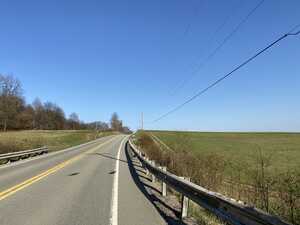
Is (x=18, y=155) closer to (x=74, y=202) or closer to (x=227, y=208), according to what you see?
(x=74, y=202)

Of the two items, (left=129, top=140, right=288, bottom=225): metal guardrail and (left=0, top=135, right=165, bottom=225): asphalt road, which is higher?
(left=129, top=140, right=288, bottom=225): metal guardrail

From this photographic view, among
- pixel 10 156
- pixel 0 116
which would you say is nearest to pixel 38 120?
pixel 0 116

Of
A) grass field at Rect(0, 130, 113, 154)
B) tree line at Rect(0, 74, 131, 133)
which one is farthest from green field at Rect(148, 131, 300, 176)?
tree line at Rect(0, 74, 131, 133)

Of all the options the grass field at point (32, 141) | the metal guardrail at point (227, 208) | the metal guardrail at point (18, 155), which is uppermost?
the grass field at point (32, 141)

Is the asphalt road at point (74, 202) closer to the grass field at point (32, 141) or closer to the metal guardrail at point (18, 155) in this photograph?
the metal guardrail at point (18, 155)

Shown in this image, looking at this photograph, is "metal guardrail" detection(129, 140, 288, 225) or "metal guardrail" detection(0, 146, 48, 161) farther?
"metal guardrail" detection(0, 146, 48, 161)

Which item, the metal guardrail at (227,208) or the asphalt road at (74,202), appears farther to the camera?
the asphalt road at (74,202)

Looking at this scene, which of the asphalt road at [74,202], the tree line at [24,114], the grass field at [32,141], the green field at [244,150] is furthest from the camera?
the tree line at [24,114]

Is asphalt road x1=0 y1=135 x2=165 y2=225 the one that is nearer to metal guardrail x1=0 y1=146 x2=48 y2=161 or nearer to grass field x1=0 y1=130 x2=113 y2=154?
metal guardrail x1=0 y1=146 x2=48 y2=161

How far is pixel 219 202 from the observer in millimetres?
6895

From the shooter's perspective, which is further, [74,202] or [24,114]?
[24,114]

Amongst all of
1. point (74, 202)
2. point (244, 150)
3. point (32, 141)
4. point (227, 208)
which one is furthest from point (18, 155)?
point (244, 150)

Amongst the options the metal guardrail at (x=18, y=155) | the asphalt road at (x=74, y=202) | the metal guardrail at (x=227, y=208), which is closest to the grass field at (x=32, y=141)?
the metal guardrail at (x=18, y=155)

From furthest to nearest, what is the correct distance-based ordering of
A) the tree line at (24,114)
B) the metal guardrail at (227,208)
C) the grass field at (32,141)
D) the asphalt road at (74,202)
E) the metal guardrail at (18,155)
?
the tree line at (24,114) < the grass field at (32,141) < the metal guardrail at (18,155) < the asphalt road at (74,202) < the metal guardrail at (227,208)
